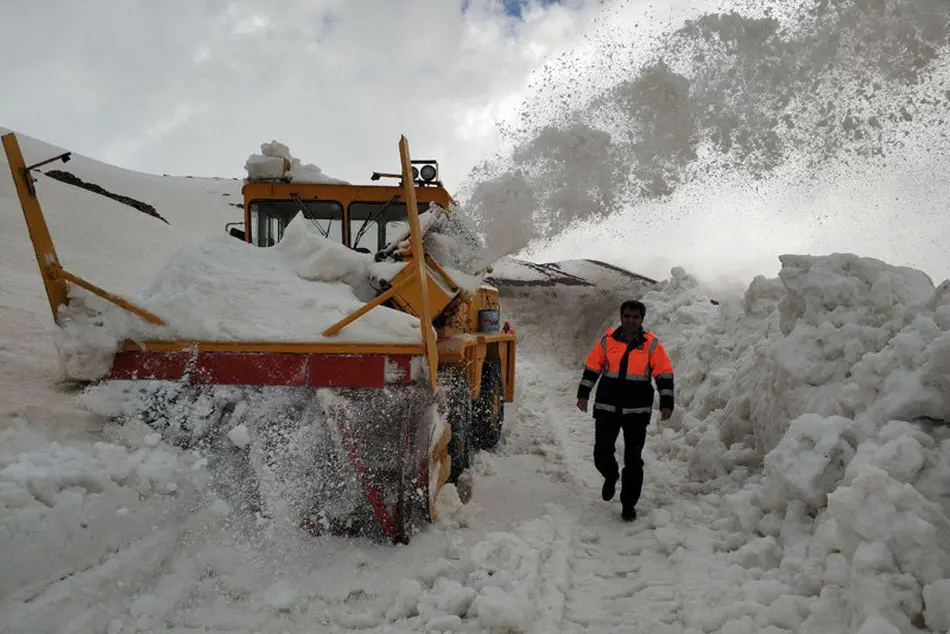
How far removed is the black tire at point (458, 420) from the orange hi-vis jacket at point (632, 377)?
0.77m

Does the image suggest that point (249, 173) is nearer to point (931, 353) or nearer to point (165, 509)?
point (165, 509)

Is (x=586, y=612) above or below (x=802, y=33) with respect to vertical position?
below

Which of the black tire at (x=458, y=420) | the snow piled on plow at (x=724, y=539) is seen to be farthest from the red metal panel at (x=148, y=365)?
the black tire at (x=458, y=420)

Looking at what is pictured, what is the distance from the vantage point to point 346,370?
3301 mm

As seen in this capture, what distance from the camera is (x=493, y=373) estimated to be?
551cm

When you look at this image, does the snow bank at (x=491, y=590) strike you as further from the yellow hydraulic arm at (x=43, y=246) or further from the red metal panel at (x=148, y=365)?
the yellow hydraulic arm at (x=43, y=246)

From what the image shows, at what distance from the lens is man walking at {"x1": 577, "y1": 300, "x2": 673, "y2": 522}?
13.8ft

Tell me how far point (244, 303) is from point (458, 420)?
1477 millimetres

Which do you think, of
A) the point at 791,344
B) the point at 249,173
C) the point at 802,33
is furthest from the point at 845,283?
the point at 249,173

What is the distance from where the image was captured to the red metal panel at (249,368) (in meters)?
3.29

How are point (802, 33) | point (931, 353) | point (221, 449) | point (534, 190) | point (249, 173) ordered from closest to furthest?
point (931, 353) → point (221, 449) → point (249, 173) → point (802, 33) → point (534, 190)

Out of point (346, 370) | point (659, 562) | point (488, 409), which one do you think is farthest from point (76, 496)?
point (488, 409)

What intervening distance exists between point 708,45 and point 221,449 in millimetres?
6011

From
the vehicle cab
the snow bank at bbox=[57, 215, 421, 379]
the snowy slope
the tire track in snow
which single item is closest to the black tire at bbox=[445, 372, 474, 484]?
the snowy slope
